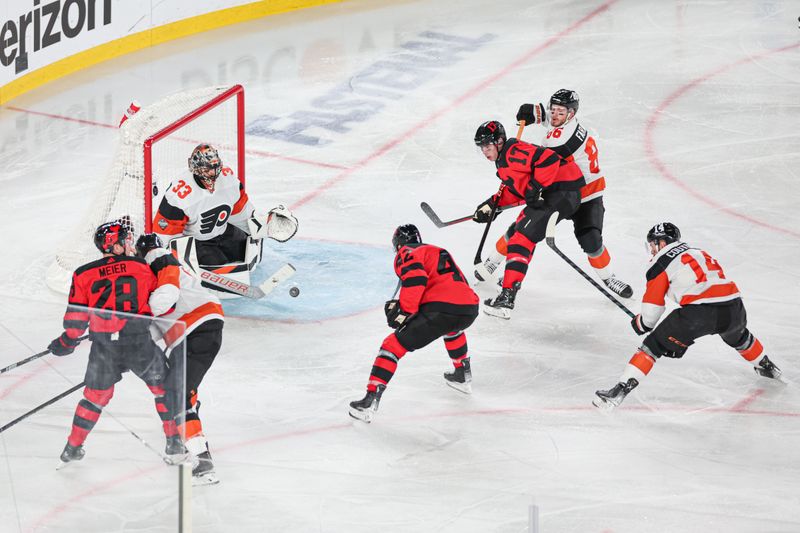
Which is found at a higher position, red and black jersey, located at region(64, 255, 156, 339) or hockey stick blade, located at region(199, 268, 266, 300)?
red and black jersey, located at region(64, 255, 156, 339)

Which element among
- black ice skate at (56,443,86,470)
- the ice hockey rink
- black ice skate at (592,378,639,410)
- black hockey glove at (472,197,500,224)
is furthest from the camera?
black hockey glove at (472,197,500,224)

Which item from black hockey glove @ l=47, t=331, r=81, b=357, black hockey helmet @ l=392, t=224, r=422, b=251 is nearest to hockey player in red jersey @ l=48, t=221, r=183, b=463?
black hockey glove @ l=47, t=331, r=81, b=357

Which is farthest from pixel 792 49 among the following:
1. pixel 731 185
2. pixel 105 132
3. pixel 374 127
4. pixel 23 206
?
pixel 23 206

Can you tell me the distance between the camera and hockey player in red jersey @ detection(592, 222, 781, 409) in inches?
202

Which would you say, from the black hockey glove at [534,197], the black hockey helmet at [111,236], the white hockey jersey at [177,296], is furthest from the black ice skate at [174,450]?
the black hockey glove at [534,197]

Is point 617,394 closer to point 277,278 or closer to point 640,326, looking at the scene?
point 640,326

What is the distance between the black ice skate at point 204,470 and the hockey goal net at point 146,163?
1.49 m

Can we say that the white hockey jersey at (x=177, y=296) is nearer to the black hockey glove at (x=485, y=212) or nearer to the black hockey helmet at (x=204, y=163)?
the black hockey helmet at (x=204, y=163)

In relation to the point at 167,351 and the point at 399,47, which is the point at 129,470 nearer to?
the point at 167,351

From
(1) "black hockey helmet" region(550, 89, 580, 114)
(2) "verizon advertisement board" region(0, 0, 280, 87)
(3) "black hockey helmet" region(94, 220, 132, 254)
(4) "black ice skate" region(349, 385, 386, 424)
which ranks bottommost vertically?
(4) "black ice skate" region(349, 385, 386, 424)

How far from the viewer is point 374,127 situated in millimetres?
8461

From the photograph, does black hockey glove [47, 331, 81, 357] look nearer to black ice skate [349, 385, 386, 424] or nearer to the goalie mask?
black ice skate [349, 385, 386, 424]

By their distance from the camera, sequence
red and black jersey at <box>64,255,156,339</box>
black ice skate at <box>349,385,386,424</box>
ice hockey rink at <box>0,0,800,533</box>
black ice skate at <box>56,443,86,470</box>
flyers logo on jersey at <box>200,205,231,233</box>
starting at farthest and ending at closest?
flyers logo on jersey at <box>200,205,231,233</box> → black ice skate at <box>349,385,386,424</box> → red and black jersey at <box>64,255,156,339</box> → ice hockey rink at <box>0,0,800,533</box> → black ice skate at <box>56,443,86,470</box>

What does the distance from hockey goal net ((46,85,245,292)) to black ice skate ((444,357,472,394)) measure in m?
1.41
